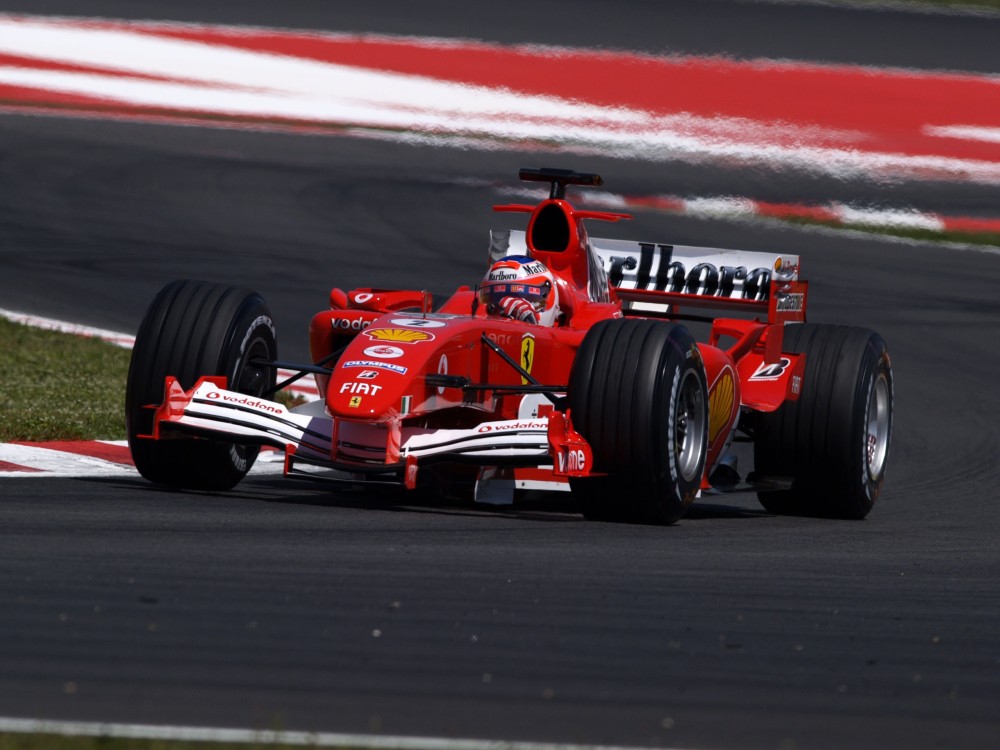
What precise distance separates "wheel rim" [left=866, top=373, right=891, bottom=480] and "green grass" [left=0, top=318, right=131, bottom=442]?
14.0ft

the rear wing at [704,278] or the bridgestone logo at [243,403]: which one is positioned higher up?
the rear wing at [704,278]

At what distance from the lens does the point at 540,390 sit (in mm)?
8352

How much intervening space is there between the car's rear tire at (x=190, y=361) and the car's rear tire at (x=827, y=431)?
2887 mm

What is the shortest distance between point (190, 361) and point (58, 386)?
138 inches

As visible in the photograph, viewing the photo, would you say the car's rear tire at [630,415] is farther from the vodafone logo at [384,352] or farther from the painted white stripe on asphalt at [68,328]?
the painted white stripe on asphalt at [68,328]

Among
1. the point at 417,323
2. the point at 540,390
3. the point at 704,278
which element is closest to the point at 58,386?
the point at 417,323

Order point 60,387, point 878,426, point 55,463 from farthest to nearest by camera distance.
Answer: point 60,387 < point 878,426 < point 55,463

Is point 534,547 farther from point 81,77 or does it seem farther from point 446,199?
point 81,77

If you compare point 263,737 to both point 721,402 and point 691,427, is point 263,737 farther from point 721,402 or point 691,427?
point 721,402

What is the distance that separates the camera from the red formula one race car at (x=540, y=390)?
808 cm

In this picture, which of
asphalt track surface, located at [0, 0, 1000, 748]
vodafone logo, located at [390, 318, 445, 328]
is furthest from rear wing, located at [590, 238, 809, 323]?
vodafone logo, located at [390, 318, 445, 328]

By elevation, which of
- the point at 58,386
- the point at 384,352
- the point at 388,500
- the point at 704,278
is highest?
the point at 704,278

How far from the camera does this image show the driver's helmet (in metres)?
9.23

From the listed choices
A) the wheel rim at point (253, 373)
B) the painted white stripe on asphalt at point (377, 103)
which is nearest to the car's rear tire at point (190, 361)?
the wheel rim at point (253, 373)
